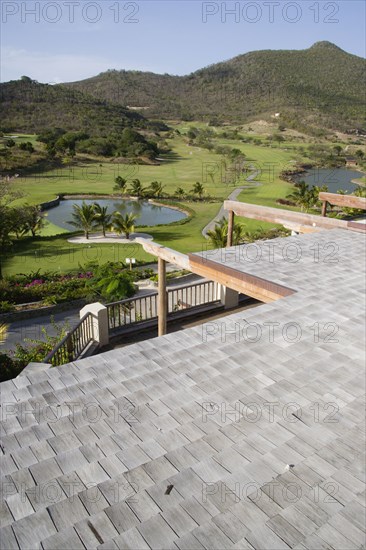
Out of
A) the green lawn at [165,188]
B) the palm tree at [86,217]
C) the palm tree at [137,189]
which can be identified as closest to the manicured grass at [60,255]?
the green lawn at [165,188]

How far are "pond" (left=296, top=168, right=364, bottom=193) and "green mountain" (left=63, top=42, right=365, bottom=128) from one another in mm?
40933

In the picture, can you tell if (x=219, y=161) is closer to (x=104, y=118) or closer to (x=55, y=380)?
(x=104, y=118)

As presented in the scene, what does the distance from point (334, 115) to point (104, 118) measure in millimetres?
65826

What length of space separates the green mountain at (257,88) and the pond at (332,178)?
40.9 m

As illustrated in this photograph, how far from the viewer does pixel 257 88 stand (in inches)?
5261

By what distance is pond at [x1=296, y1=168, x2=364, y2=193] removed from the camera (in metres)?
65.1

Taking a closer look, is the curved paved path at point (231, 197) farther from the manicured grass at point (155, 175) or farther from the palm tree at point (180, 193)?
the palm tree at point (180, 193)

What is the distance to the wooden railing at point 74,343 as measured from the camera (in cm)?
891

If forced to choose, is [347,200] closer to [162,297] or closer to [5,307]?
[162,297]

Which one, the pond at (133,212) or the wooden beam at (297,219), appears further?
the pond at (133,212)

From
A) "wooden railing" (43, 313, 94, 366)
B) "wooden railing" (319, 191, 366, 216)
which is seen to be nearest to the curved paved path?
"wooden railing" (319, 191, 366, 216)

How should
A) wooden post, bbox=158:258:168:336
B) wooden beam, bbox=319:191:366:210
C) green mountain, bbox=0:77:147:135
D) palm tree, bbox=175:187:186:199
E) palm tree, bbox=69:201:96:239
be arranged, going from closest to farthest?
wooden post, bbox=158:258:168:336
wooden beam, bbox=319:191:366:210
palm tree, bbox=69:201:96:239
palm tree, bbox=175:187:186:199
green mountain, bbox=0:77:147:135

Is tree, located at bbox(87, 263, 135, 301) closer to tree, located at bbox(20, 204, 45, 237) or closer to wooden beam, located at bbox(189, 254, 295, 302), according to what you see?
wooden beam, located at bbox(189, 254, 295, 302)

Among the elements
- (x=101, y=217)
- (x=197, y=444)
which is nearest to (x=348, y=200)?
(x=197, y=444)
